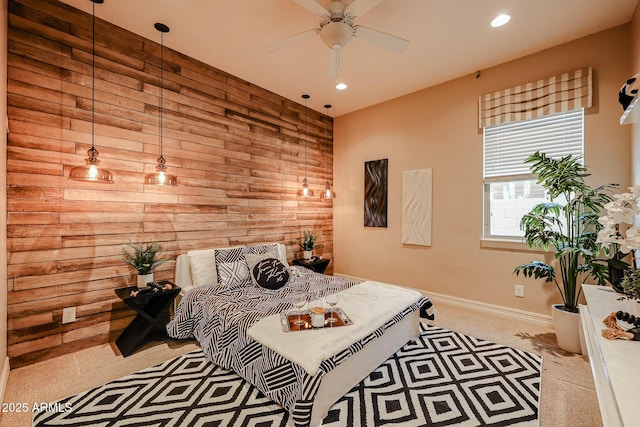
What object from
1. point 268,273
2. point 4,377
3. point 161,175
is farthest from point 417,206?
point 4,377

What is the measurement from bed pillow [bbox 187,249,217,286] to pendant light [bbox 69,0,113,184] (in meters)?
1.09

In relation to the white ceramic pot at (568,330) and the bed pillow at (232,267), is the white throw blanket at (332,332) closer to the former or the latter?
the bed pillow at (232,267)

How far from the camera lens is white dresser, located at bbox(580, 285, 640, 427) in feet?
3.10

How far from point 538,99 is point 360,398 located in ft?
11.7

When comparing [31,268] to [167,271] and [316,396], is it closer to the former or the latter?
[167,271]

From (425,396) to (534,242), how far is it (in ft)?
6.13

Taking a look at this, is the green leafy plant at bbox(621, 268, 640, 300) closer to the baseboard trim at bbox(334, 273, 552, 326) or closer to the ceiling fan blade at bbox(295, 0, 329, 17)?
the baseboard trim at bbox(334, 273, 552, 326)

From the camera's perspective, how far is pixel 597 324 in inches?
62.7

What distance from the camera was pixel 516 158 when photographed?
135 inches

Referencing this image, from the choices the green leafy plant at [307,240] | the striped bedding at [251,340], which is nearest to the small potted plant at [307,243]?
the green leafy plant at [307,240]

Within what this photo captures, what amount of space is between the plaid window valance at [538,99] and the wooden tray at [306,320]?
3016 millimetres

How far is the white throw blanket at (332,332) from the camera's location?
1.74 meters

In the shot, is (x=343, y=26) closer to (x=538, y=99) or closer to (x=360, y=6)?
(x=360, y=6)

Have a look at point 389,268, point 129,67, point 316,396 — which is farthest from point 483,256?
point 129,67
